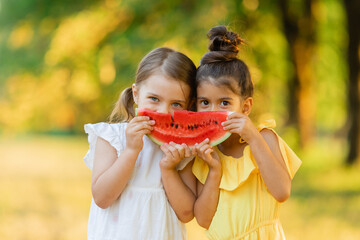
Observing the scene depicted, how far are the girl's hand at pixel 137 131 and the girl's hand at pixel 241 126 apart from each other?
0.45m

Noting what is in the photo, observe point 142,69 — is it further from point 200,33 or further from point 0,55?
point 0,55

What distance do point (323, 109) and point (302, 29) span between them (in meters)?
11.5

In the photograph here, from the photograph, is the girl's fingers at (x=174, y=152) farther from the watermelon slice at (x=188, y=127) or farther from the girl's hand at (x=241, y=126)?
the girl's hand at (x=241, y=126)

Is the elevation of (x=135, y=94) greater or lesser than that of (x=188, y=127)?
greater

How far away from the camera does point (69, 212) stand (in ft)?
23.5

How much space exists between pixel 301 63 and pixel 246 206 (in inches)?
473

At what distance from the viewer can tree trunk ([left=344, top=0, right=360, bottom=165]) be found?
419 inches

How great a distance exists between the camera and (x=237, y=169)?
268cm

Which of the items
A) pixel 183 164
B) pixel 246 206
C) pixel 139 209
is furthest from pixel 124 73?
pixel 246 206

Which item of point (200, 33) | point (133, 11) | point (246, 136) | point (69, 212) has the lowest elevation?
point (69, 212)

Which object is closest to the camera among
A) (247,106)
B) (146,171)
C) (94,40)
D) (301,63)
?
(146,171)

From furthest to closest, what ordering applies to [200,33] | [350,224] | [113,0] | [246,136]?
1. [113,0]
2. [200,33]
3. [350,224]
4. [246,136]

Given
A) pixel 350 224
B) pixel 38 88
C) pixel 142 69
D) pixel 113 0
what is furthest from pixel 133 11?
pixel 142 69

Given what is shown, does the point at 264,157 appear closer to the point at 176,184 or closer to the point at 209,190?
the point at 209,190
